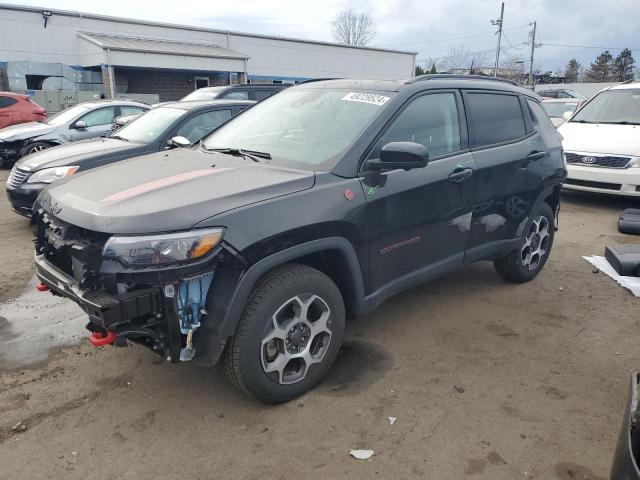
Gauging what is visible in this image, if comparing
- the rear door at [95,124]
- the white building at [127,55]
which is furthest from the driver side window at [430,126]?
the white building at [127,55]

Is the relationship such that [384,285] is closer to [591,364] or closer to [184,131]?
[591,364]

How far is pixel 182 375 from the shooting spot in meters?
3.38

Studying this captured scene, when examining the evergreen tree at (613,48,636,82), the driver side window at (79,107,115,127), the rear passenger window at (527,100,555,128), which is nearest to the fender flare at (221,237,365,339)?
the rear passenger window at (527,100,555,128)

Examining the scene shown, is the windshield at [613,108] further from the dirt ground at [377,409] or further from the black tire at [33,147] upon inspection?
the black tire at [33,147]

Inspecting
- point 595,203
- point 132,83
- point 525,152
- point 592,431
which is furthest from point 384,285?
point 132,83

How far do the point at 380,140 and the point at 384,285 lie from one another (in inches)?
37.7

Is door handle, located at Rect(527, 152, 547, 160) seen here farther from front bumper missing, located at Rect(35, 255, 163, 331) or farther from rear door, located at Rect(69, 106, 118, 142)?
rear door, located at Rect(69, 106, 118, 142)

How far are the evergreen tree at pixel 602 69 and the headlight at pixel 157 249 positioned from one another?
7441cm

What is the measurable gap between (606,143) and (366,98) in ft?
19.9

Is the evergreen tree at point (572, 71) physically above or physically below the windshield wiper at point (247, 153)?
above

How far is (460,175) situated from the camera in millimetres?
3773

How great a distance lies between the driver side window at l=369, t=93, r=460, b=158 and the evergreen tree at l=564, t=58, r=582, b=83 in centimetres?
7366

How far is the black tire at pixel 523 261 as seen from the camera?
15.5 ft

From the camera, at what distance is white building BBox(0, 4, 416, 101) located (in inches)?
933
